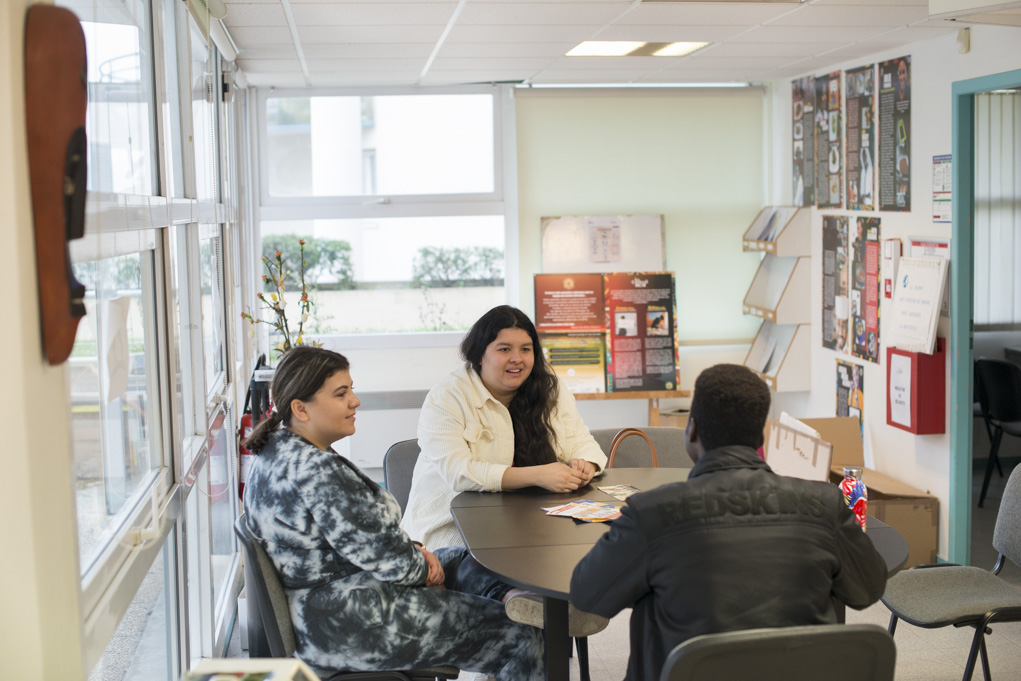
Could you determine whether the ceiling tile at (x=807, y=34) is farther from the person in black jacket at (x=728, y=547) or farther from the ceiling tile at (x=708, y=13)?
the person in black jacket at (x=728, y=547)

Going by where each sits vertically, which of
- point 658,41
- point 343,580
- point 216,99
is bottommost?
point 343,580

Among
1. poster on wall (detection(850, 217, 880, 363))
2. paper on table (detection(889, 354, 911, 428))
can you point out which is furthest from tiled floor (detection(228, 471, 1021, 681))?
poster on wall (detection(850, 217, 880, 363))

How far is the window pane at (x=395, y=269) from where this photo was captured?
20.7 feet

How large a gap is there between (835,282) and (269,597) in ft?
13.3

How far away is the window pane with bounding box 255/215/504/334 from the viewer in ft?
20.7

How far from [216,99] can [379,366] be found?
245cm

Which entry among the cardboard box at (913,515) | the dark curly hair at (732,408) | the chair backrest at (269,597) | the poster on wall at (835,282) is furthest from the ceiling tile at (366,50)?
the dark curly hair at (732,408)

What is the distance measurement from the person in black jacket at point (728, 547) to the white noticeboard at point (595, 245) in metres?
4.48

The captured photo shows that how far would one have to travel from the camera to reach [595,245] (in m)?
6.35

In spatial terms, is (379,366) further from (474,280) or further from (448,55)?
(448,55)

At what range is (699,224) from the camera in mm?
6535

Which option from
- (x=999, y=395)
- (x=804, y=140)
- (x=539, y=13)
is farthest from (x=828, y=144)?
(x=539, y=13)

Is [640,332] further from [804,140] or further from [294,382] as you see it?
[294,382]

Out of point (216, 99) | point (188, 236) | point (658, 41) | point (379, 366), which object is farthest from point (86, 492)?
point (379, 366)
